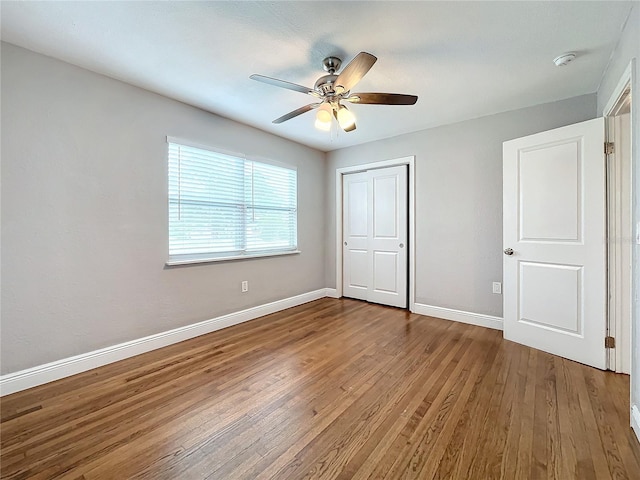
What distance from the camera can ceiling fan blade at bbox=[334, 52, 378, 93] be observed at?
5.40ft

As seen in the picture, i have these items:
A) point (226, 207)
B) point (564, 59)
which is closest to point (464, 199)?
point (564, 59)

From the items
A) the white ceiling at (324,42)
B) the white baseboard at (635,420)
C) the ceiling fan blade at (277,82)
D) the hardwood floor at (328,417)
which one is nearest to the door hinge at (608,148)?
the white ceiling at (324,42)

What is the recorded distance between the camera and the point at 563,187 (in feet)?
8.10

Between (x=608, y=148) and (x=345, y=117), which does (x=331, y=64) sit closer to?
(x=345, y=117)

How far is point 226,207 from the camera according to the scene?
3305mm

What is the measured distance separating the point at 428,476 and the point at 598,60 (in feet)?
9.99

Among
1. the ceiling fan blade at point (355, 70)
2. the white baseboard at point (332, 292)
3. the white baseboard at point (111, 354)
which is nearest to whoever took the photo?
the ceiling fan blade at point (355, 70)

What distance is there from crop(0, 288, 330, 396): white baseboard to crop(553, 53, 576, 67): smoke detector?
3.71 meters

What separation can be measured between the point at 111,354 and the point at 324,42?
299 cm

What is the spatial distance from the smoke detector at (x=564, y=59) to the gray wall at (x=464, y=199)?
854 millimetres

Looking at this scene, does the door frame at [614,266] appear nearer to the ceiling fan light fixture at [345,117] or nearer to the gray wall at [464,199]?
the gray wall at [464,199]

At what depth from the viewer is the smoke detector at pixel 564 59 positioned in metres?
2.05

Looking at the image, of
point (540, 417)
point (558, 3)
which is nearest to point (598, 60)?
point (558, 3)

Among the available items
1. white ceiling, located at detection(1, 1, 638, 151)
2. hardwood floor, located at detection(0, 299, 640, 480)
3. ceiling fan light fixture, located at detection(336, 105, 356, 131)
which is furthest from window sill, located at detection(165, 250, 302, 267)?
ceiling fan light fixture, located at detection(336, 105, 356, 131)
